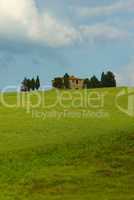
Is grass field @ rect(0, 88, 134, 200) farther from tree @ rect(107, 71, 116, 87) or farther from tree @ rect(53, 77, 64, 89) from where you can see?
tree @ rect(107, 71, 116, 87)

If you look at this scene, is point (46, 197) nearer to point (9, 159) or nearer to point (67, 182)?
point (67, 182)

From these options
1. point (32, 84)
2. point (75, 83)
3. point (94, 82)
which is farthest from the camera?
Answer: point (94, 82)

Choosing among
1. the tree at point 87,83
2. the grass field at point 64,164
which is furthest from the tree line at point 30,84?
the grass field at point 64,164

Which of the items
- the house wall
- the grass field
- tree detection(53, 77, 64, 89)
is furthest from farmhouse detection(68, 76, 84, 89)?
the grass field

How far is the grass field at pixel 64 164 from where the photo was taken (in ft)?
60.7

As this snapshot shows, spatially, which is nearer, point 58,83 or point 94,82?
point 58,83

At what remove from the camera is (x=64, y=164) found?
2361 centimetres

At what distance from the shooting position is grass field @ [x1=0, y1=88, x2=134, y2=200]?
18.5 meters

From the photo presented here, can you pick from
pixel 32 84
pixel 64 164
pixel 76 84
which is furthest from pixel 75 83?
pixel 64 164

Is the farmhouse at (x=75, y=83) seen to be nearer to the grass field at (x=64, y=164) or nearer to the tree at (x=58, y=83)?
the tree at (x=58, y=83)

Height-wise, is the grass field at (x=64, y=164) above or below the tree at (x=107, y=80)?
below

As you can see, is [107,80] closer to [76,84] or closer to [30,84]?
[76,84]

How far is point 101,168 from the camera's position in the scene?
22.6 meters

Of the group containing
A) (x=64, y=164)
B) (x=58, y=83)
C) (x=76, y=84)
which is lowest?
(x=64, y=164)
